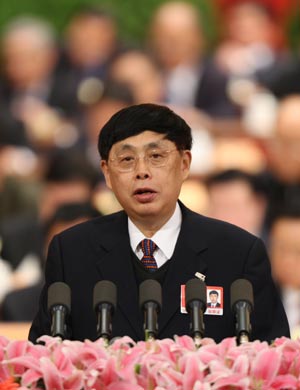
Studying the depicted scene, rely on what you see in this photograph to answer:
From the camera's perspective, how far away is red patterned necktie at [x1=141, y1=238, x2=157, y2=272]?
3.69 meters

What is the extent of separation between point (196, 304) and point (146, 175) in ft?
1.25

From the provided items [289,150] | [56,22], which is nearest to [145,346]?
[289,150]

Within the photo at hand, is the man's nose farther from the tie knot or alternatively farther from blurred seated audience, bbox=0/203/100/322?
blurred seated audience, bbox=0/203/100/322

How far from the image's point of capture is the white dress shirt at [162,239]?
3.69m

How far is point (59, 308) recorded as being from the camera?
131 inches

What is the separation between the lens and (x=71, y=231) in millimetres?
3766

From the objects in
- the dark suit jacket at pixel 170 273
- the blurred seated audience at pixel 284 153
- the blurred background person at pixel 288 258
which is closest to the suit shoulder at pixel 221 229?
the dark suit jacket at pixel 170 273

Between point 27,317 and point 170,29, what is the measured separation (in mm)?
4704

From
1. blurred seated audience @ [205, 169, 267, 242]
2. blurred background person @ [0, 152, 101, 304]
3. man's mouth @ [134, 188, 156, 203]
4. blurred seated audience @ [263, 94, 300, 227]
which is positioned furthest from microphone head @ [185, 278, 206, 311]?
blurred seated audience @ [263, 94, 300, 227]

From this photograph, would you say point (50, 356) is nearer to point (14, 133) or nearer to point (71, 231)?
point (71, 231)

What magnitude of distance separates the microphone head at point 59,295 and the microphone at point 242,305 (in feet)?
1.27

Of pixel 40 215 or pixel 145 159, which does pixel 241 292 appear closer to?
pixel 145 159

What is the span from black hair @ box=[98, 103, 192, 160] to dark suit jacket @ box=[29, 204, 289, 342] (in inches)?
9.6

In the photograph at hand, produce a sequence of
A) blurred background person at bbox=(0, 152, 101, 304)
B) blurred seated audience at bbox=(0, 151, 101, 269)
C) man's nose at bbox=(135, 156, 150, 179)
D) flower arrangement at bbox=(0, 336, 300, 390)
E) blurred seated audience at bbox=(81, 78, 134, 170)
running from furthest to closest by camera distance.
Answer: blurred seated audience at bbox=(81, 78, 134, 170) < blurred seated audience at bbox=(0, 151, 101, 269) < blurred background person at bbox=(0, 152, 101, 304) < man's nose at bbox=(135, 156, 150, 179) < flower arrangement at bbox=(0, 336, 300, 390)
